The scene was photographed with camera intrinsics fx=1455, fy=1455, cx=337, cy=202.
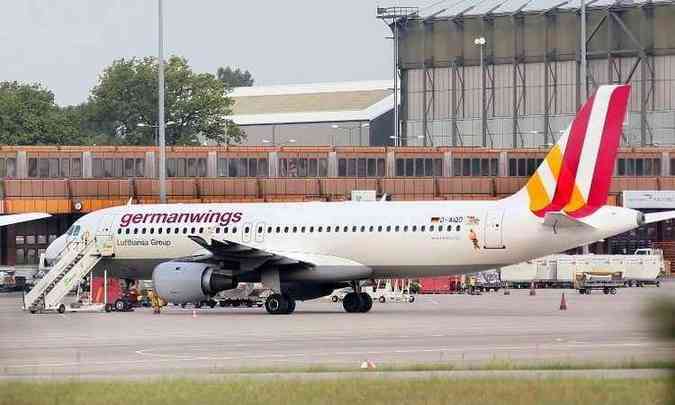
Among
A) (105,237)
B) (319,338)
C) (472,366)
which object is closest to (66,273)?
(105,237)

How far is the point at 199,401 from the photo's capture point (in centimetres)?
1766

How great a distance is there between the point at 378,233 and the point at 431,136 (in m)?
82.8

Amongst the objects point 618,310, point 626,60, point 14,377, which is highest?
point 626,60

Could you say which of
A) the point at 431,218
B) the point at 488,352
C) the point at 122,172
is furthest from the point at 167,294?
the point at 122,172

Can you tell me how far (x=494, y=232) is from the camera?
141ft

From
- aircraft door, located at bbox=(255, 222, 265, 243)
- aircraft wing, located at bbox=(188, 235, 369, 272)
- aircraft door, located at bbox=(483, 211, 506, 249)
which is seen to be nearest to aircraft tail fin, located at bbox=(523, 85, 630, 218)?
aircraft door, located at bbox=(483, 211, 506, 249)

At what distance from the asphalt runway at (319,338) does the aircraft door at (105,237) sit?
2290 millimetres

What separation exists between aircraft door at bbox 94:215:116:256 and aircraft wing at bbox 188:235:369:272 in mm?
4922

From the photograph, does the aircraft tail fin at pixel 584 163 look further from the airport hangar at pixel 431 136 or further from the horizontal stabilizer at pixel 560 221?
the airport hangar at pixel 431 136

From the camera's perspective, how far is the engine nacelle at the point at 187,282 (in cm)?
4441

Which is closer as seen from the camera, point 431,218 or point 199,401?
point 199,401

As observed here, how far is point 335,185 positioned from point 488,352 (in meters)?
60.5

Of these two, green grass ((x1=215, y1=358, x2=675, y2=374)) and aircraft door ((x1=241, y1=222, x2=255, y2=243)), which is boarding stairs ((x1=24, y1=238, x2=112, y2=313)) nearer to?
aircraft door ((x1=241, y1=222, x2=255, y2=243))

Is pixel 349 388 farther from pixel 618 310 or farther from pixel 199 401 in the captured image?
pixel 618 310
